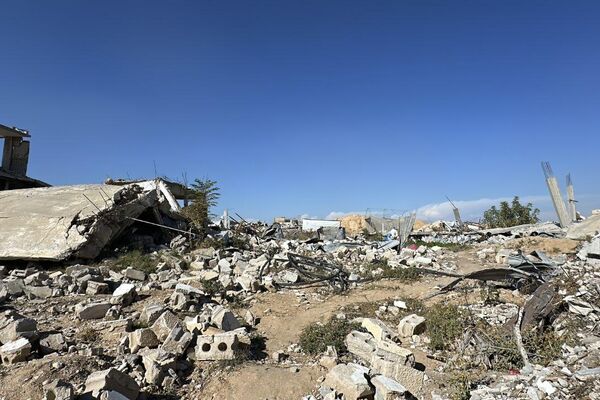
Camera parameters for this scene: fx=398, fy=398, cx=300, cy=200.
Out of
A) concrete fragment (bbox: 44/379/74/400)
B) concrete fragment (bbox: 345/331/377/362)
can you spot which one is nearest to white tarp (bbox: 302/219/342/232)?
concrete fragment (bbox: 345/331/377/362)

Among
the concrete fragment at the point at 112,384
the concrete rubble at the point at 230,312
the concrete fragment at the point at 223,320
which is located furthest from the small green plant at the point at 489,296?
the concrete fragment at the point at 112,384

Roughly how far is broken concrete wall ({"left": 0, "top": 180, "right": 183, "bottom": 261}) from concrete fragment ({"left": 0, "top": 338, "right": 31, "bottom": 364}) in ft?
16.4

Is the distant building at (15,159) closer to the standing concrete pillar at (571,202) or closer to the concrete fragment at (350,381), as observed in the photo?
the concrete fragment at (350,381)

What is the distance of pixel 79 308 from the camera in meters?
5.78

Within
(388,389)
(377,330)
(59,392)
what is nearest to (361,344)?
(377,330)

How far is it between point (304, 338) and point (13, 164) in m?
16.6

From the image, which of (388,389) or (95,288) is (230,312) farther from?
(95,288)

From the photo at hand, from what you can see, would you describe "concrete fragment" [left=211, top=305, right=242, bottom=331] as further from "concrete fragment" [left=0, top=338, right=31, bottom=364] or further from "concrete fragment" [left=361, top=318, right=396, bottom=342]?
"concrete fragment" [left=0, top=338, right=31, bottom=364]

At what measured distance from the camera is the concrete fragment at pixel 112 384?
11.2 ft

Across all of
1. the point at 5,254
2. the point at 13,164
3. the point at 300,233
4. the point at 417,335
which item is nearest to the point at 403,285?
the point at 417,335

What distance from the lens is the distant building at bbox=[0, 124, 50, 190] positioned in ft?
51.9

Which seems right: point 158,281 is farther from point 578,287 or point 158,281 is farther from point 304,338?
point 578,287

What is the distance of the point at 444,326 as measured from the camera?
16.8ft

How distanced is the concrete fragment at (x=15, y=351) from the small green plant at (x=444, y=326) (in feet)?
15.1
